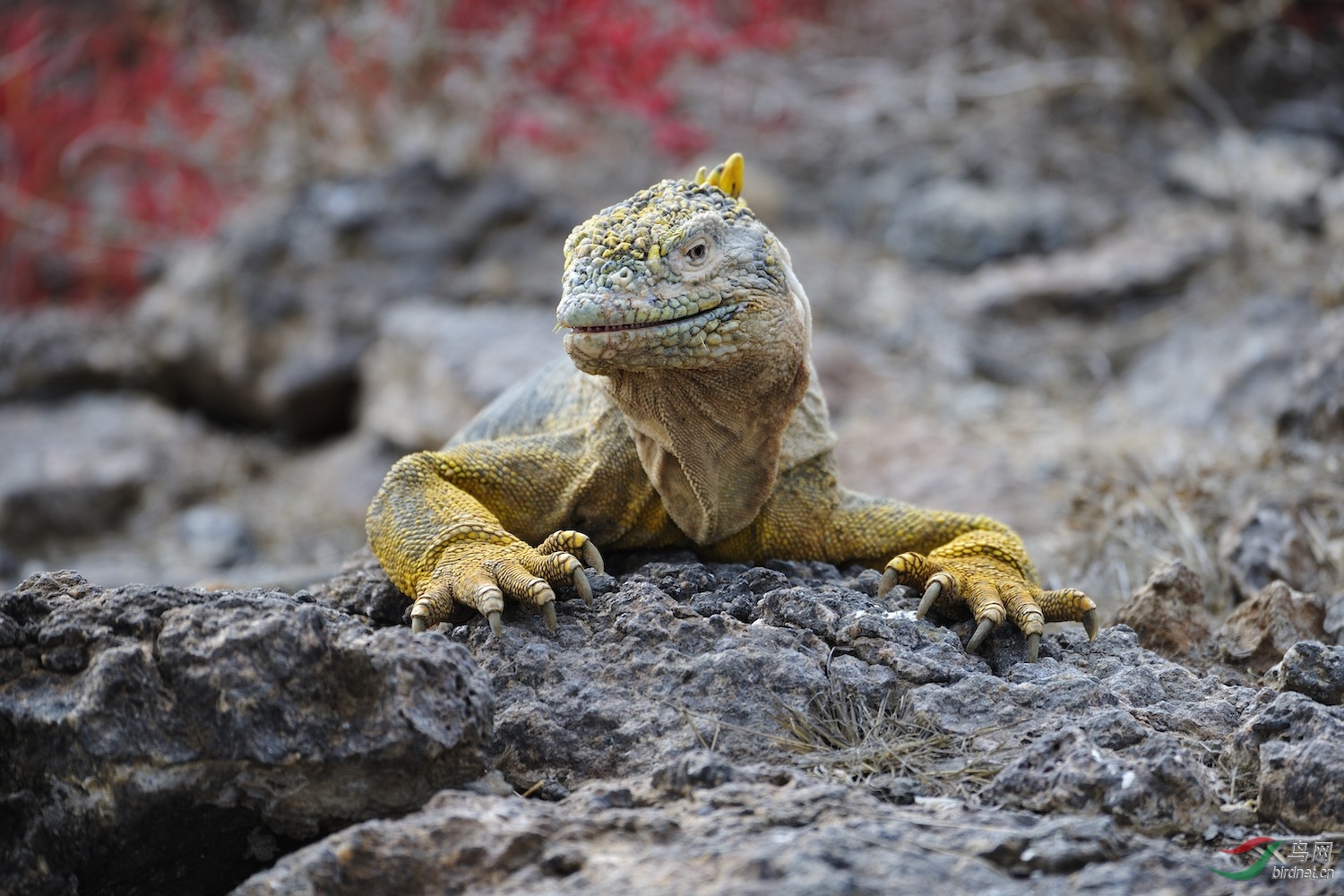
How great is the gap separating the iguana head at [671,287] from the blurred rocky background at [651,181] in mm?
2613

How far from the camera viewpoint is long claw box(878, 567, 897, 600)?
4.15 metres

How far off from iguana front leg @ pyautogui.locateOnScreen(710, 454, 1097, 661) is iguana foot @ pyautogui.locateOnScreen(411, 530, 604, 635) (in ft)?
2.70

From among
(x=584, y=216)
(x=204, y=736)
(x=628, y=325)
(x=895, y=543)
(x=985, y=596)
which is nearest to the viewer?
(x=204, y=736)

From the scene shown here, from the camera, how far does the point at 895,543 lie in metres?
4.70

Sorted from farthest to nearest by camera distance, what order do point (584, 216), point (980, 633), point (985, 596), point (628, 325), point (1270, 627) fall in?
1. point (584, 216)
2. point (1270, 627)
3. point (985, 596)
4. point (980, 633)
5. point (628, 325)

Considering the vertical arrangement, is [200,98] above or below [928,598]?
above

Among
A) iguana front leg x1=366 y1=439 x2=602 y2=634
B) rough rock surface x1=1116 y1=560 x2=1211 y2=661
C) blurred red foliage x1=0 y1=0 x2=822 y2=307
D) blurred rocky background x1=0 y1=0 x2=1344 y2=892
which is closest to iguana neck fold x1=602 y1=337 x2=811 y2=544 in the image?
iguana front leg x1=366 y1=439 x2=602 y2=634

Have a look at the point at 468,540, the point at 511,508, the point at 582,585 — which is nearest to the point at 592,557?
the point at 582,585

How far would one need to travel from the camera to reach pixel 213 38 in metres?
14.6

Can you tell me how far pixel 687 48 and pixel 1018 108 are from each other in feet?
10.8

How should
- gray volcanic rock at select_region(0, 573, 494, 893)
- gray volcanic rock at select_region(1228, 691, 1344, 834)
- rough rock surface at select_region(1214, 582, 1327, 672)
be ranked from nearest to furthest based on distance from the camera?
gray volcanic rock at select_region(0, 573, 494, 893) → gray volcanic rock at select_region(1228, 691, 1344, 834) → rough rock surface at select_region(1214, 582, 1327, 672)

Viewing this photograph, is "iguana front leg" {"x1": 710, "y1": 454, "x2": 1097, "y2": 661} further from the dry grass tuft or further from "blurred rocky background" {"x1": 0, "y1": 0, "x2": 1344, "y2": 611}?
"blurred rocky background" {"x1": 0, "y1": 0, "x2": 1344, "y2": 611}

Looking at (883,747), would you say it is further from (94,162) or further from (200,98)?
(94,162)

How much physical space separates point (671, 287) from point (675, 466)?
2.42ft
